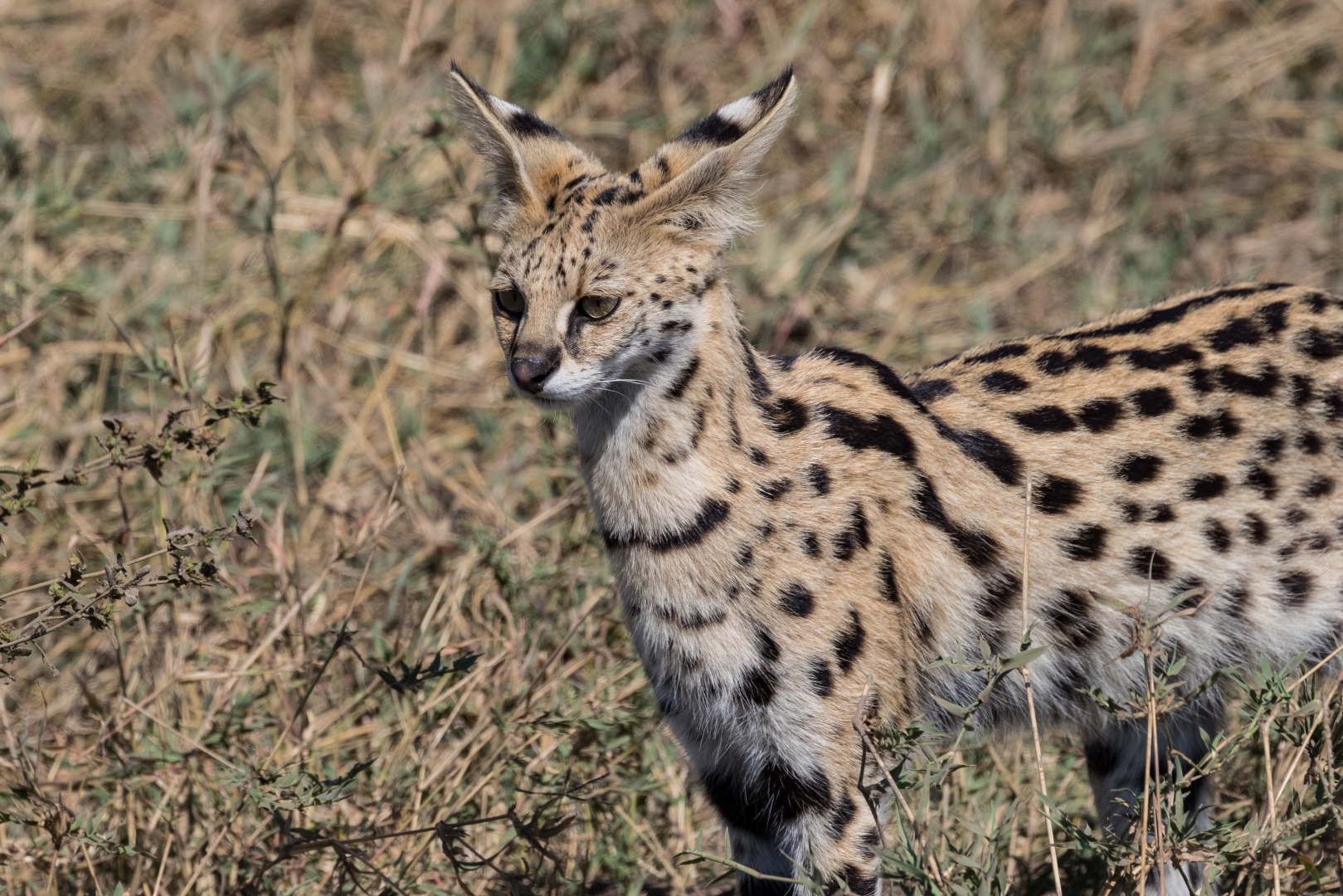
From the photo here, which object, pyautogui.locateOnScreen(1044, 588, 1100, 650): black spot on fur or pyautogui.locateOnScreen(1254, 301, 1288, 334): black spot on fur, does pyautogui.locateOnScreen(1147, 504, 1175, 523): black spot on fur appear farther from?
pyautogui.locateOnScreen(1254, 301, 1288, 334): black spot on fur

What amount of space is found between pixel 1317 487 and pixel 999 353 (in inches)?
35.3

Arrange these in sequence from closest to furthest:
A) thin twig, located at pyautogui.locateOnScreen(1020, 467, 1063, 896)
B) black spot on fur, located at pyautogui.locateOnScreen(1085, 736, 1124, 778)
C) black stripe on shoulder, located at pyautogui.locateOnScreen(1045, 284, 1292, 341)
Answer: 1. thin twig, located at pyautogui.locateOnScreen(1020, 467, 1063, 896)
2. black stripe on shoulder, located at pyautogui.locateOnScreen(1045, 284, 1292, 341)
3. black spot on fur, located at pyautogui.locateOnScreen(1085, 736, 1124, 778)

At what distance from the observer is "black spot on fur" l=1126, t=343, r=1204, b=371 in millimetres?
4121

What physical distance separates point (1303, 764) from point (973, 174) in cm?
410

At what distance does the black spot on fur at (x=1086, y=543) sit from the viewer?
13.2 feet

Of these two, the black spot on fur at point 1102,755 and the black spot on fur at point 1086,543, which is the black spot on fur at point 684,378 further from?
the black spot on fur at point 1102,755

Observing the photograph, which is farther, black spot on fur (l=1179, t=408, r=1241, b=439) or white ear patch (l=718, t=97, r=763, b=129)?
black spot on fur (l=1179, t=408, r=1241, b=439)

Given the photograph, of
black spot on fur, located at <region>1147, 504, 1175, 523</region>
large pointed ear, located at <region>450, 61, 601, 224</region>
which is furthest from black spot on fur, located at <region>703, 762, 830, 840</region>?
large pointed ear, located at <region>450, 61, 601, 224</region>

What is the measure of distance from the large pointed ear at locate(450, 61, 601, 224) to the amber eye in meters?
0.25

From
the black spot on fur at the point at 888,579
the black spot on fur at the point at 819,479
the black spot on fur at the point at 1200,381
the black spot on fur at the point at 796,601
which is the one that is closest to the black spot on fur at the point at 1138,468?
the black spot on fur at the point at 1200,381

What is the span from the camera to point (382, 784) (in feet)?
14.4

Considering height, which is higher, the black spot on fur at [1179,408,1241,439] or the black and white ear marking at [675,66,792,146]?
the black and white ear marking at [675,66,792,146]

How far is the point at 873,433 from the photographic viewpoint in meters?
3.91

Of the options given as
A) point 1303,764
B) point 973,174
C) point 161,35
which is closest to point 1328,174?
point 973,174
